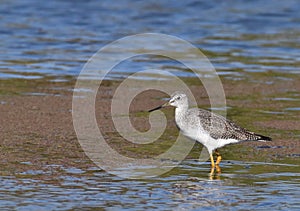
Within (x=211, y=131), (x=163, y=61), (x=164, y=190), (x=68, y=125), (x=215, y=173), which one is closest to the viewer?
(x=164, y=190)

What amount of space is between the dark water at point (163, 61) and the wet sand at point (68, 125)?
42 cm

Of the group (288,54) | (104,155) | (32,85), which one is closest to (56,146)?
(104,155)

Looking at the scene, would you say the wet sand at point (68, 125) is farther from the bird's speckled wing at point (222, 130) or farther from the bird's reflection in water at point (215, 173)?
the bird's reflection in water at point (215, 173)

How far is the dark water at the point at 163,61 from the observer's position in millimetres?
7848

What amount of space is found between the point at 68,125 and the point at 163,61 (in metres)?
6.40

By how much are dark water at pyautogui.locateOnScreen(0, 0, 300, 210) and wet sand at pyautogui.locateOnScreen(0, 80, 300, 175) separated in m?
0.42

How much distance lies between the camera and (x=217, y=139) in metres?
9.50

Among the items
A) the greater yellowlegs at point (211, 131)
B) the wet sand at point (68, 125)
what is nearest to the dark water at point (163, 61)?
the greater yellowlegs at point (211, 131)

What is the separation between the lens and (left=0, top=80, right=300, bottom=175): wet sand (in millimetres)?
9539

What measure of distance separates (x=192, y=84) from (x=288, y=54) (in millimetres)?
4510

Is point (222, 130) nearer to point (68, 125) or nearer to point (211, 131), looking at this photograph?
point (211, 131)

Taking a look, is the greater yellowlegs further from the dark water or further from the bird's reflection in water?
the dark water

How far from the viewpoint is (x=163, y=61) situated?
1748 cm

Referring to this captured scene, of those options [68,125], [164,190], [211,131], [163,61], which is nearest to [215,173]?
[211,131]
